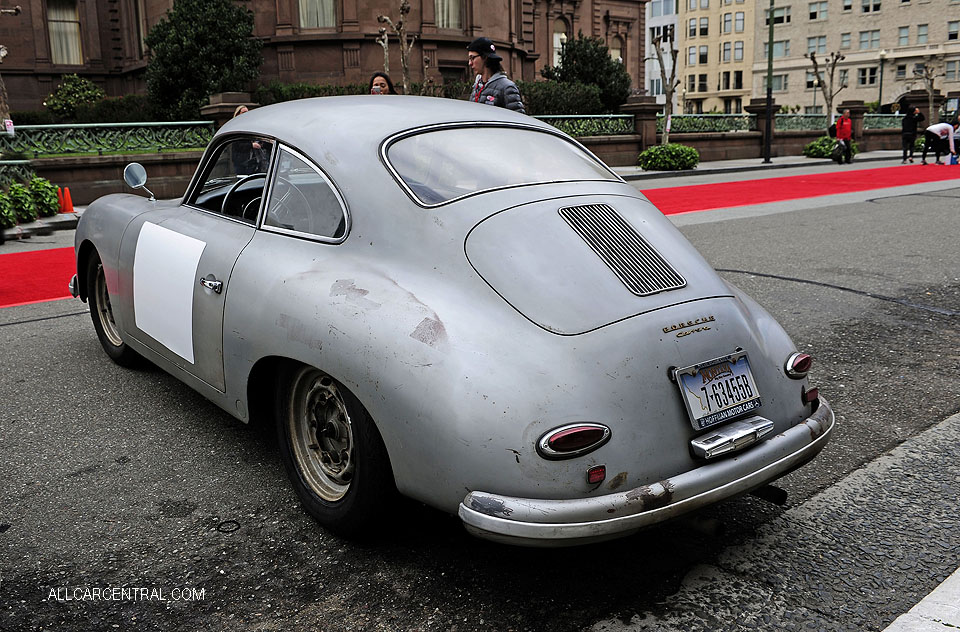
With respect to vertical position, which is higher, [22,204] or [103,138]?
[103,138]

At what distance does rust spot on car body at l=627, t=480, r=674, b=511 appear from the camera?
249 cm

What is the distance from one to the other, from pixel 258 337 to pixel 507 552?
124 cm

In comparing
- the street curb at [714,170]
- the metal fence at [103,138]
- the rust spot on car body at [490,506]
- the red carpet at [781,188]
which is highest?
the metal fence at [103,138]

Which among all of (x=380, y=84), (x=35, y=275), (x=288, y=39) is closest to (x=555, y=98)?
(x=288, y=39)

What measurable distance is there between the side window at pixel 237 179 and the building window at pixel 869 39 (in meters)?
97.9

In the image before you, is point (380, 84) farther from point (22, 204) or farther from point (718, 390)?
point (22, 204)

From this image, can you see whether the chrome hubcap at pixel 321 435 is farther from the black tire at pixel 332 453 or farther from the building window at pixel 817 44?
the building window at pixel 817 44

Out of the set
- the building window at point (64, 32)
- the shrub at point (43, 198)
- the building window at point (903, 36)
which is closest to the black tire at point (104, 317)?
the shrub at point (43, 198)

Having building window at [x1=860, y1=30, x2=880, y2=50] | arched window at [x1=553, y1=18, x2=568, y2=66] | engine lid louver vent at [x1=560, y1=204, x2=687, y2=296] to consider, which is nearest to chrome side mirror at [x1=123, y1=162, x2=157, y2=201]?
engine lid louver vent at [x1=560, y1=204, x2=687, y2=296]

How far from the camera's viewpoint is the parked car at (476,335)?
2.51 m

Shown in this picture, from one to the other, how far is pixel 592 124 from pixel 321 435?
2543 cm

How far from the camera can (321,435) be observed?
3.17 m

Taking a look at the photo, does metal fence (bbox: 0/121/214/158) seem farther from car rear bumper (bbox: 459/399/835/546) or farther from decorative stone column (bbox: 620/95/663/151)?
car rear bumper (bbox: 459/399/835/546)

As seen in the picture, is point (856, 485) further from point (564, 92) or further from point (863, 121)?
point (863, 121)
